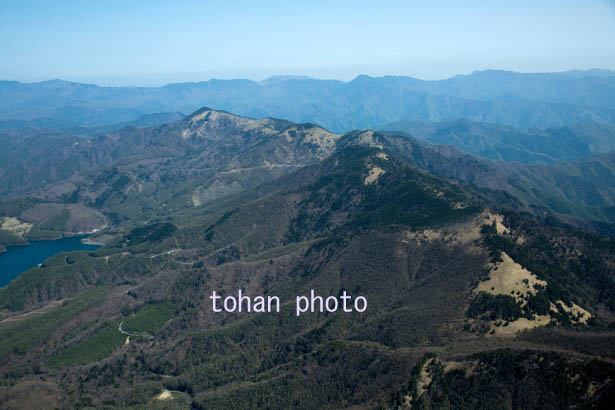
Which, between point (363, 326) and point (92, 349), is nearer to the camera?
point (363, 326)

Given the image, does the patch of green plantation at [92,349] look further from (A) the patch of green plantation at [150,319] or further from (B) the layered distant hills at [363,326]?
(A) the patch of green plantation at [150,319]

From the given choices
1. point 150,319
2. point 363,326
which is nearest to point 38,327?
point 150,319

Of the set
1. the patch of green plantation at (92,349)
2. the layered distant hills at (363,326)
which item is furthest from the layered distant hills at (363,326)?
the patch of green plantation at (92,349)

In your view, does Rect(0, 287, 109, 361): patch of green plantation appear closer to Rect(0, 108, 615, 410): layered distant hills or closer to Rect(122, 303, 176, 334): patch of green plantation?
Rect(0, 108, 615, 410): layered distant hills

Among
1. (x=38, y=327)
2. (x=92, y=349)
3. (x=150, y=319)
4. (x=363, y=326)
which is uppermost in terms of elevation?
(x=363, y=326)

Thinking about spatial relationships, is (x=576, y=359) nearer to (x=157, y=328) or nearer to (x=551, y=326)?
(x=551, y=326)

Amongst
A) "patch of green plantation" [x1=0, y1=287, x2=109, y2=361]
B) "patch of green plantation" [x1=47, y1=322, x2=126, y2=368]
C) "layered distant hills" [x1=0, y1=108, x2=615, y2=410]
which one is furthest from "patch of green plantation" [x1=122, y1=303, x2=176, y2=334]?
"patch of green plantation" [x1=0, y1=287, x2=109, y2=361]

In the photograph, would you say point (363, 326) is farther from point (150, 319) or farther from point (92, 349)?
point (92, 349)
